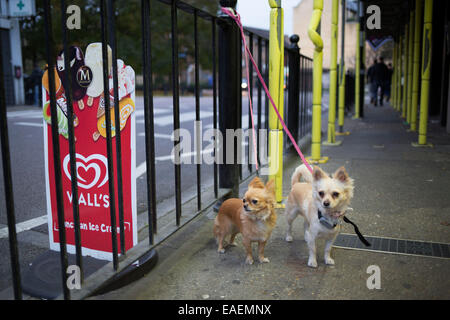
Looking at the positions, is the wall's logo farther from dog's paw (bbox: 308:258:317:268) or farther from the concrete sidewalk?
dog's paw (bbox: 308:258:317:268)

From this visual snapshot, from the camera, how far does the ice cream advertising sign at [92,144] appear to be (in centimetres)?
257

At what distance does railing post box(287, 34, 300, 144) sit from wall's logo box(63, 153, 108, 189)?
4.07 meters

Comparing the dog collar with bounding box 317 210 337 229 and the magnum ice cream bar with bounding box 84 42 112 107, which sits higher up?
the magnum ice cream bar with bounding box 84 42 112 107

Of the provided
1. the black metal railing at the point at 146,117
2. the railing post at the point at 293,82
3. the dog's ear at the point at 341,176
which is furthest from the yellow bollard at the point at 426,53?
the dog's ear at the point at 341,176

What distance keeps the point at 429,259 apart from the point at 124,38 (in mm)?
32117

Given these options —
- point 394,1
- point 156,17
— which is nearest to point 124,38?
point 156,17

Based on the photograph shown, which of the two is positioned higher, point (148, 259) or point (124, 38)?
point (124, 38)

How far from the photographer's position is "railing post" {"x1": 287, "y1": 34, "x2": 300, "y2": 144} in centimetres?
608

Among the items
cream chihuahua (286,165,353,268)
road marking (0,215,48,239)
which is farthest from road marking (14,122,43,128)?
cream chihuahua (286,165,353,268)

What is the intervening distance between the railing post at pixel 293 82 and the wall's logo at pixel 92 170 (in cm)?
407

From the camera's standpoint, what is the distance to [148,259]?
2.66m

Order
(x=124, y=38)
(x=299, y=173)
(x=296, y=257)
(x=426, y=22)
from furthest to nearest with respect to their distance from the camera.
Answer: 1. (x=124, y=38)
2. (x=426, y=22)
3. (x=299, y=173)
4. (x=296, y=257)
